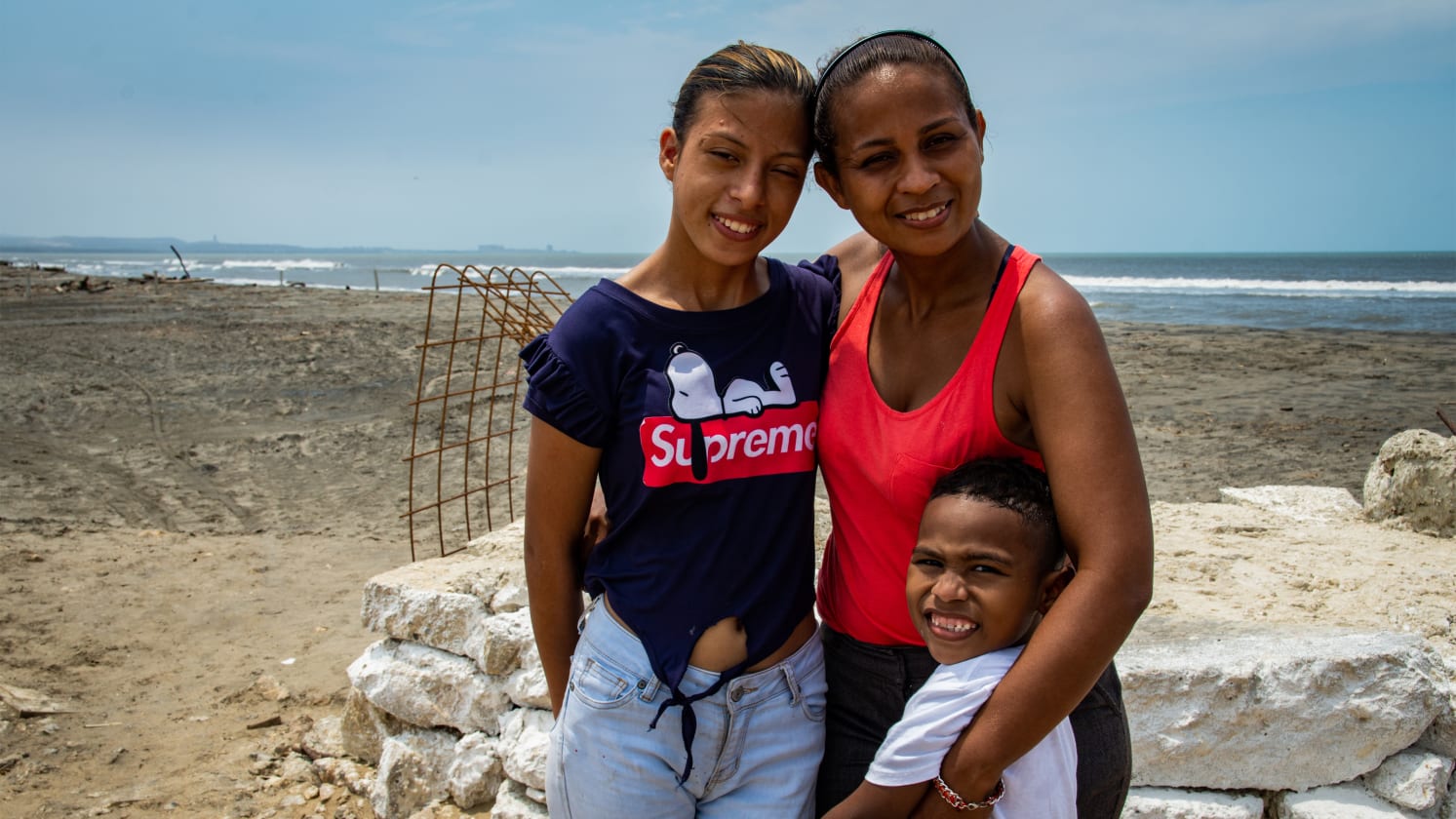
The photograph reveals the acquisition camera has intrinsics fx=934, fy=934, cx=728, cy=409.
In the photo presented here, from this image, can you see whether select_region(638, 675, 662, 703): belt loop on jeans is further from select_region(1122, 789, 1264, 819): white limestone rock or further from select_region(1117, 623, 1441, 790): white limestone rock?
select_region(1122, 789, 1264, 819): white limestone rock

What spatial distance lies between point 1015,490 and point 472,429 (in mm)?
9298

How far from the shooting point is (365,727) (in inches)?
145

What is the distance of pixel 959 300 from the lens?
5.21ft

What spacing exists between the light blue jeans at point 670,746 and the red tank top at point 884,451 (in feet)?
0.62

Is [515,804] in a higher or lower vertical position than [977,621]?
lower

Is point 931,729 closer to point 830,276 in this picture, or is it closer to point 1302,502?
point 830,276

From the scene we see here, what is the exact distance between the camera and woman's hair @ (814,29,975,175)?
5.09 feet

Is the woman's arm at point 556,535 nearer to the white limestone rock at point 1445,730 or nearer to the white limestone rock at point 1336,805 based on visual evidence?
the white limestone rock at point 1336,805

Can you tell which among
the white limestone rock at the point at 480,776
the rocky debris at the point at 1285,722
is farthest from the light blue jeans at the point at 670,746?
the white limestone rock at the point at 480,776

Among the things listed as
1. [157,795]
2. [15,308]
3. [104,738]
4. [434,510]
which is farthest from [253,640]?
[15,308]

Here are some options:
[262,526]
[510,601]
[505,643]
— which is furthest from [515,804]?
[262,526]

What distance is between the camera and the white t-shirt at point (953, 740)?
139 centimetres

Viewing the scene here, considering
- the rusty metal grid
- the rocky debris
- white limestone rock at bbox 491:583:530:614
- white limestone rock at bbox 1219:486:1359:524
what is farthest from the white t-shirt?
white limestone rock at bbox 1219:486:1359:524

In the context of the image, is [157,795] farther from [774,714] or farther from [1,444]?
[1,444]
